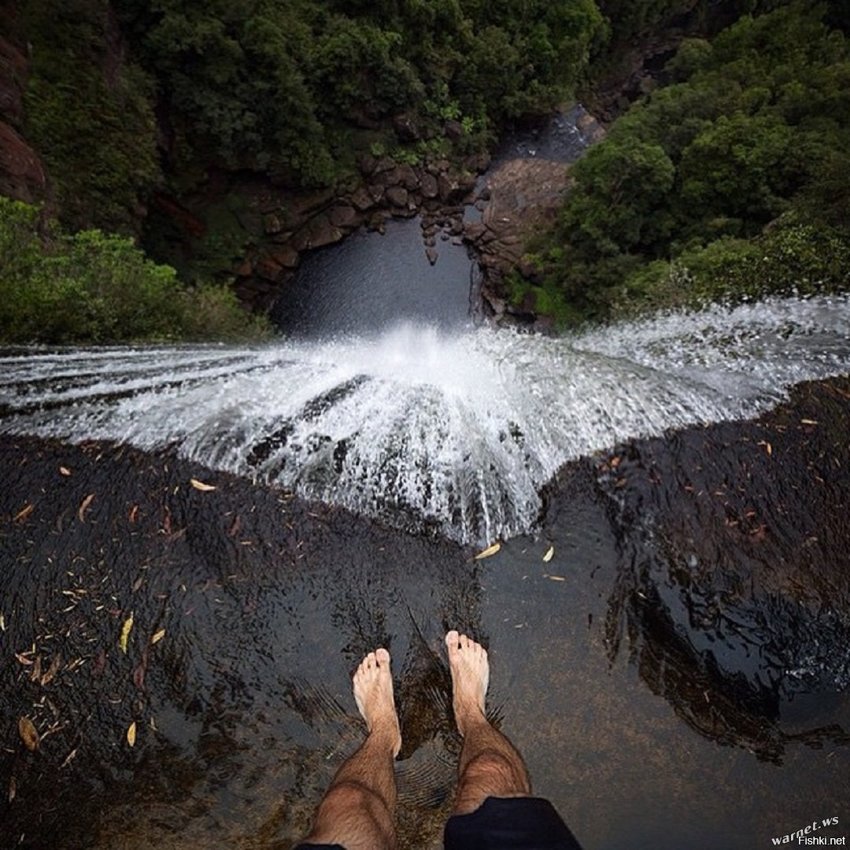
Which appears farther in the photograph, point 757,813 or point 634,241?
point 634,241

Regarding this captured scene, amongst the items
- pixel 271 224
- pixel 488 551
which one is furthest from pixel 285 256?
pixel 488 551

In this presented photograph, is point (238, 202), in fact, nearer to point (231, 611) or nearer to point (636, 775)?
point (231, 611)

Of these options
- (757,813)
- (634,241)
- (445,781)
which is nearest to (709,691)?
(757,813)

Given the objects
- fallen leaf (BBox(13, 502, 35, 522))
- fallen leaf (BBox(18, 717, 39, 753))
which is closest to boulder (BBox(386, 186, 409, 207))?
fallen leaf (BBox(13, 502, 35, 522))

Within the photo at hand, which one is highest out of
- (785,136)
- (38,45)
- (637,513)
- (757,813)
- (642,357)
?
(38,45)

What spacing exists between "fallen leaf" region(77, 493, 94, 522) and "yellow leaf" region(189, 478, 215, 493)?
552mm

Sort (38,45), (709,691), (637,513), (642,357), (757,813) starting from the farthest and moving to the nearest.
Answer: (38,45) → (642,357) → (637,513) → (709,691) → (757,813)

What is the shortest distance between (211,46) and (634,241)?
9953 mm

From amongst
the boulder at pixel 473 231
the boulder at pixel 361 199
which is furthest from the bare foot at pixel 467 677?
the boulder at pixel 361 199

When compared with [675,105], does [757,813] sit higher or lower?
lower

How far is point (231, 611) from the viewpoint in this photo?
2.75 metres

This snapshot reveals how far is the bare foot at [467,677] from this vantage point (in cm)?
247

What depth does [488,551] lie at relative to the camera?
308 centimetres

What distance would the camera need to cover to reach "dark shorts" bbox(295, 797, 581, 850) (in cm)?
152
